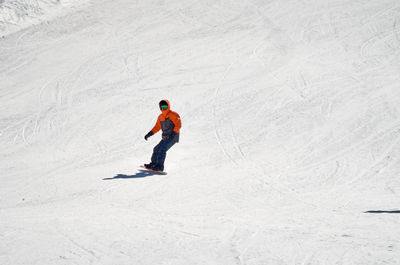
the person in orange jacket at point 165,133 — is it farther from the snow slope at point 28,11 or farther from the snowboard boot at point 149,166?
the snow slope at point 28,11

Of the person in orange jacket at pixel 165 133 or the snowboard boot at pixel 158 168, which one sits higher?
the person in orange jacket at pixel 165 133

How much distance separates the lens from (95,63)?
56.9ft

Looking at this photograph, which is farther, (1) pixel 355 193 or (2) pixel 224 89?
(2) pixel 224 89

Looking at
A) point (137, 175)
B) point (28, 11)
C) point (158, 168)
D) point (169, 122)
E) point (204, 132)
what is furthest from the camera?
point (28, 11)

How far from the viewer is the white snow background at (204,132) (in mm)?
4609

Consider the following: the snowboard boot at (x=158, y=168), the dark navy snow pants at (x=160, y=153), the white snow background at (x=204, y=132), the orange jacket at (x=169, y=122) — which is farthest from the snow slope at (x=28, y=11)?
the snowboard boot at (x=158, y=168)

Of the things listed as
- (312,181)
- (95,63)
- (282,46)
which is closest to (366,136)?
(312,181)

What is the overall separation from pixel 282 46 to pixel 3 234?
46.7ft

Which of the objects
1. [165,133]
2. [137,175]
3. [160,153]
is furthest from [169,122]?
[137,175]

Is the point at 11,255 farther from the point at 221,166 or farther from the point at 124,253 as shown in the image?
the point at 221,166

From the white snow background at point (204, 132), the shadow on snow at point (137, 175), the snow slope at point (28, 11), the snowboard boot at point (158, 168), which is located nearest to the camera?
the white snow background at point (204, 132)

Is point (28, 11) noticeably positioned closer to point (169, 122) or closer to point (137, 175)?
point (169, 122)

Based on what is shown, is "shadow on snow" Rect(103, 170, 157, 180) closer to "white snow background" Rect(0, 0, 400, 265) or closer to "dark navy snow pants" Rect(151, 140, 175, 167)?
"white snow background" Rect(0, 0, 400, 265)

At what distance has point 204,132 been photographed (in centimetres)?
1191
